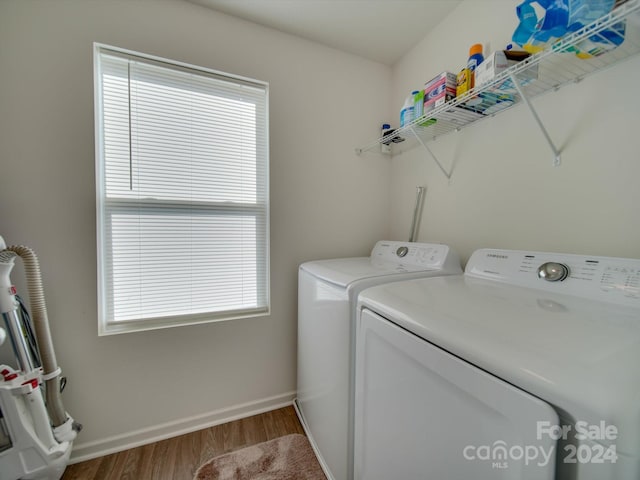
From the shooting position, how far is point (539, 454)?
39 centimetres

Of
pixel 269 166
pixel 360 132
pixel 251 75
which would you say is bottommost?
pixel 269 166

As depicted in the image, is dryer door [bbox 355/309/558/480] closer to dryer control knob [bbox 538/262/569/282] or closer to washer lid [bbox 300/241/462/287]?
washer lid [bbox 300/241/462/287]

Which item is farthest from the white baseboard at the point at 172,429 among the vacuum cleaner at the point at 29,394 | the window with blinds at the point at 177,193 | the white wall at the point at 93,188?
the window with blinds at the point at 177,193

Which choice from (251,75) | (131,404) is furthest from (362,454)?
(251,75)

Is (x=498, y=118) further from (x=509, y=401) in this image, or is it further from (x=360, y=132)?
(x=509, y=401)

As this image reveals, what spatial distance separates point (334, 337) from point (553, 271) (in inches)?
35.1

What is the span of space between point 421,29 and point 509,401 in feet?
7.02

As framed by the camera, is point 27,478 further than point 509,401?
Yes

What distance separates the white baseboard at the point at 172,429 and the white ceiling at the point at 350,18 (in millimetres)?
2591

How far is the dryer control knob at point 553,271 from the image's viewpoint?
0.85m

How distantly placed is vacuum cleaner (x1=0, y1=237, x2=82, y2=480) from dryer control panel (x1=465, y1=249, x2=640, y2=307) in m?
2.07

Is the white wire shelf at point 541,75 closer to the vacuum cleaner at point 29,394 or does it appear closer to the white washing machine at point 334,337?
the white washing machine at point 334,337

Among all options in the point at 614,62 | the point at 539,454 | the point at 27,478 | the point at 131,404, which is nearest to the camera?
the point at 539,454

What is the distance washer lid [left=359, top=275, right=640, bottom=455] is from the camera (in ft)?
1.16
